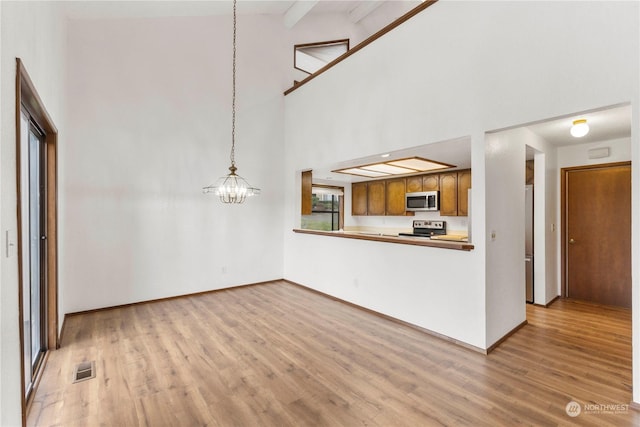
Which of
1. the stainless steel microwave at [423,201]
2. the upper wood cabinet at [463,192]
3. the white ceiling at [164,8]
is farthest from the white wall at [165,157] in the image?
the upper wood cabinet at [463,192]

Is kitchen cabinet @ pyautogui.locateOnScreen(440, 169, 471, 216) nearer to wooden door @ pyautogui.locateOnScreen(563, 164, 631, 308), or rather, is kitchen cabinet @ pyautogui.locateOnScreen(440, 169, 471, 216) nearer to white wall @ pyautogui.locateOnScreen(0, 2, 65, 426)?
wooden door @ pyautogui.locateOnScreen(563, 164, 631, 308)

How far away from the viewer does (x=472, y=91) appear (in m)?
2.90

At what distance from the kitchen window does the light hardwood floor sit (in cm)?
330

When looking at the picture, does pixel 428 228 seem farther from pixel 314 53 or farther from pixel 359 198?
pixel 314 53

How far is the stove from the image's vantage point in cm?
585

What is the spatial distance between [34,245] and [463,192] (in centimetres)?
565

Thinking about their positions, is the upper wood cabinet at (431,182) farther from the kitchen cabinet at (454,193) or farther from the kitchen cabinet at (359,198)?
the kitchen cabinet at (359,198)

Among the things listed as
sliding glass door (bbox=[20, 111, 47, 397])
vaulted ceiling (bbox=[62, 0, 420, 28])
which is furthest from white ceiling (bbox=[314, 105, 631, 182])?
sliding glass door (bbox=[20, 111, 47, 397])

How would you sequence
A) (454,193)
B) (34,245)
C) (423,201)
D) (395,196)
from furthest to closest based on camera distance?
(395,196), (423,201), (454,193), (34,245)

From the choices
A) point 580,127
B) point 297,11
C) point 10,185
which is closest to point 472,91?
point 580,127

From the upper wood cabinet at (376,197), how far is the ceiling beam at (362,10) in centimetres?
347

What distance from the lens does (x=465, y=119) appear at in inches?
116

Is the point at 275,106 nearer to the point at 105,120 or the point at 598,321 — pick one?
the point at 105,120

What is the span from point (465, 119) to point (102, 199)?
4375mm
